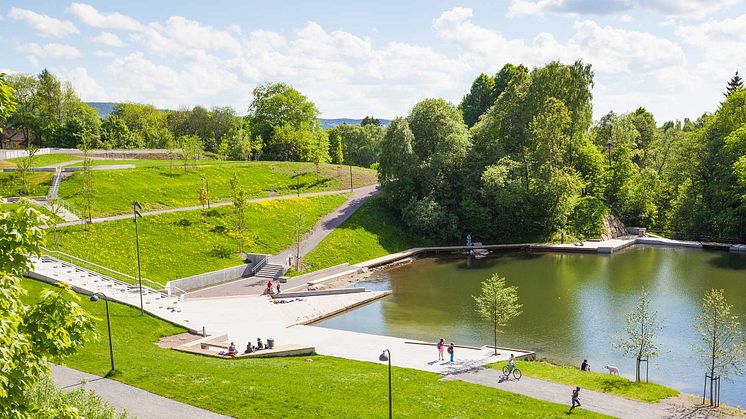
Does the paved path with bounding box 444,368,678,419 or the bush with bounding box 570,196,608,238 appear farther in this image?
the bush with bounding box 570,196,608,238

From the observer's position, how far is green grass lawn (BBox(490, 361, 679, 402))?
26.3 metres

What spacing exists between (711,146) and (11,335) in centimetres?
7666

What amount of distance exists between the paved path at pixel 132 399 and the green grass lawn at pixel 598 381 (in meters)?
16.3

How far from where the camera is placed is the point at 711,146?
68250 mm

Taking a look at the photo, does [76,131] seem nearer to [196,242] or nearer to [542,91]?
[196,242]

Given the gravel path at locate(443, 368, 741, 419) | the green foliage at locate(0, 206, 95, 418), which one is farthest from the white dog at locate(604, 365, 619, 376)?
the green foliage at locate(0, 206, 95, 418)

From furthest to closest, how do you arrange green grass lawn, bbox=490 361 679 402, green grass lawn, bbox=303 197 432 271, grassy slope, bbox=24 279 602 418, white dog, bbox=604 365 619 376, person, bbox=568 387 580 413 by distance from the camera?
1. green grass lawn, bbox=303 197 432 271
2. white dog, bbox=604 365 619 376
3. green grass lawn, bbox=490 361 679 402
4. person, bbox=568 387 580 413
5. grassy slope, bbox=24 279 602 418

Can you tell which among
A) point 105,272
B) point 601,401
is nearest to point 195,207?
point 105,272

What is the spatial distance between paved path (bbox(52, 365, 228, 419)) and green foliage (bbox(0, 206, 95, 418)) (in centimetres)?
1224

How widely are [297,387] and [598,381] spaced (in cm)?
1481

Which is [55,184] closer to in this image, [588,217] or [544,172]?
[544,172]

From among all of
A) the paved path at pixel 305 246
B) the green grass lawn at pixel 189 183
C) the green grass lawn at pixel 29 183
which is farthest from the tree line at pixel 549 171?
the green grass lawn at pixel 29 183

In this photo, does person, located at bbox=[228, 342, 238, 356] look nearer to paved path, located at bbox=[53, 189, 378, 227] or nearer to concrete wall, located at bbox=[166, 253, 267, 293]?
concrete wall, located at bbox=[166, 253, 267, 293]

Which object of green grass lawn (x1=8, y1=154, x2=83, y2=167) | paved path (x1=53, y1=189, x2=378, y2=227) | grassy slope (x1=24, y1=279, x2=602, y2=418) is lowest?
grassy slope (x1=24, y1=279, x2=602, y2=418)
